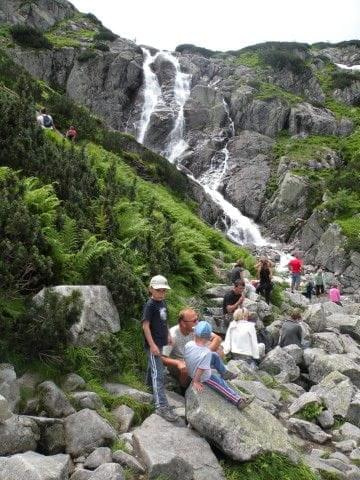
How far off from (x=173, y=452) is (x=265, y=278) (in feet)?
34.6

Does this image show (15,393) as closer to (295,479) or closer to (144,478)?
(144,478)

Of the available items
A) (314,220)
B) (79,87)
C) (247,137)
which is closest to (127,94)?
(79,87)

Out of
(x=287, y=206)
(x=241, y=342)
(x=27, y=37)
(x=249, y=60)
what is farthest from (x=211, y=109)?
(x=241, y=342)

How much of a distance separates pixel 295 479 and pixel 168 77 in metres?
64.7

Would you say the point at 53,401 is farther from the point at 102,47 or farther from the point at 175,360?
the point at 102,47

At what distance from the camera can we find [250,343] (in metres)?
10.6

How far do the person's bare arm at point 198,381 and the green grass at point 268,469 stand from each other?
965mm

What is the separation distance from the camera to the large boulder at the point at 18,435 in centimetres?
484

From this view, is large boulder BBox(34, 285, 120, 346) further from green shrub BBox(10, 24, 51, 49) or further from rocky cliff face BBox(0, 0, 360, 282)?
green shrub BBox(10, 24, 51, 49)

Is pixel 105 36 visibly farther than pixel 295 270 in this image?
Yes

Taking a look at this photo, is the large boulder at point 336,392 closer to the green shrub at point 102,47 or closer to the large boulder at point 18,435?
the large boulder at point 18,435

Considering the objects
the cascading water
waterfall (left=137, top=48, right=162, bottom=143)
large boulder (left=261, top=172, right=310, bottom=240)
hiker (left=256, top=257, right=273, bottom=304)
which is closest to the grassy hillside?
hiker (left=256, top=257, right=273, bottom=304)

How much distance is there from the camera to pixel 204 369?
6.68 meters

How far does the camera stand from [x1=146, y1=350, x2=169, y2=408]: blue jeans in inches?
259
